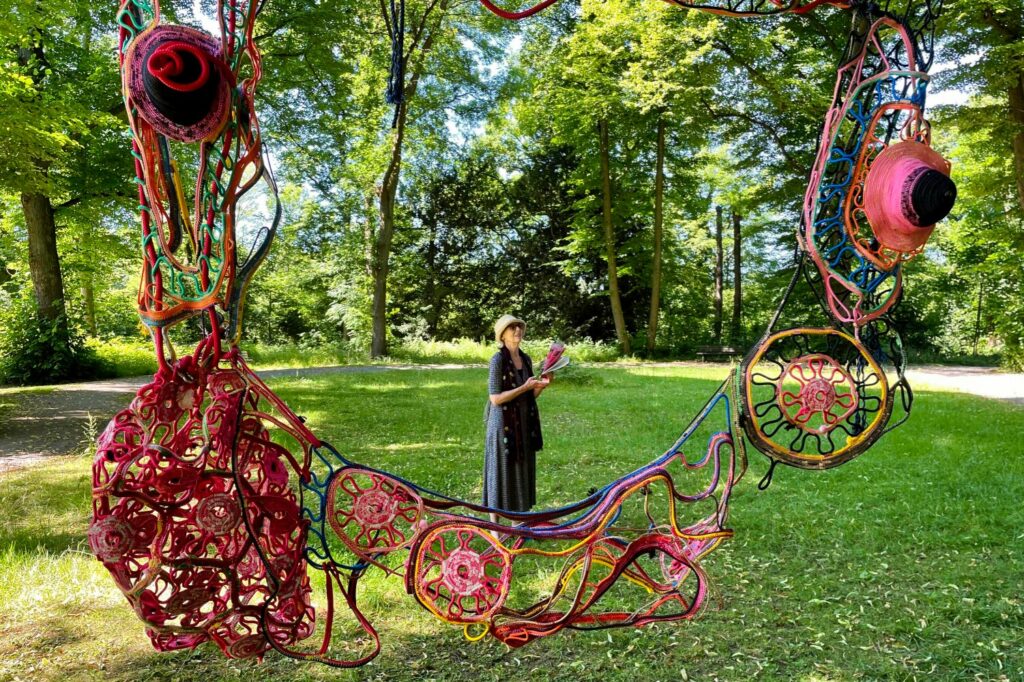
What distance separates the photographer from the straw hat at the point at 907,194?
6.89 feet

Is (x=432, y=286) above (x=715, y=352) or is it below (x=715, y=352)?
above

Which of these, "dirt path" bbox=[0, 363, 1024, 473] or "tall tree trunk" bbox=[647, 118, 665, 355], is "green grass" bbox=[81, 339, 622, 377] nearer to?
"dirt path" bbox=[0, 363, 1024, 473]

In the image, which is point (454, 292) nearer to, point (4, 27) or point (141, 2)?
point (4, 27)

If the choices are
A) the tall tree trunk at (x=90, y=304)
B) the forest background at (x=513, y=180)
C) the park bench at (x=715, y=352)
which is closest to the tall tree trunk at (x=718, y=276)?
the forest background at (x=513, y=180)

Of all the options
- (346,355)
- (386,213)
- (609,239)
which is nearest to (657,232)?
(609,239)

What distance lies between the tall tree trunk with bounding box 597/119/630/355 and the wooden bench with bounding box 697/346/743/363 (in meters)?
2.14

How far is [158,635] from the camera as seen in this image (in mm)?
2170

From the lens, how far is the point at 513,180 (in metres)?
22.7

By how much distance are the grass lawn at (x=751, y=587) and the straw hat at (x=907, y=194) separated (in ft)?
7.43

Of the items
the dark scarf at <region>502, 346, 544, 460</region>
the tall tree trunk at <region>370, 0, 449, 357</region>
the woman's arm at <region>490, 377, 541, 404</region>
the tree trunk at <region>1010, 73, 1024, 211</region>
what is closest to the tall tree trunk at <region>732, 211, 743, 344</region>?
the tall tree trunk at <region>370, 0, 449, 357</region>

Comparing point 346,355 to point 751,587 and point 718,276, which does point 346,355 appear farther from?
point 751,587

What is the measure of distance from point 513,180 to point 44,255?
14.6 m

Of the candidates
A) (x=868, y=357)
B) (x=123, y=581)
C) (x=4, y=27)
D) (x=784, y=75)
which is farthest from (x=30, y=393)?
(x=784, y=75)

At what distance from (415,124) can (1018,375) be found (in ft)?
55.1
